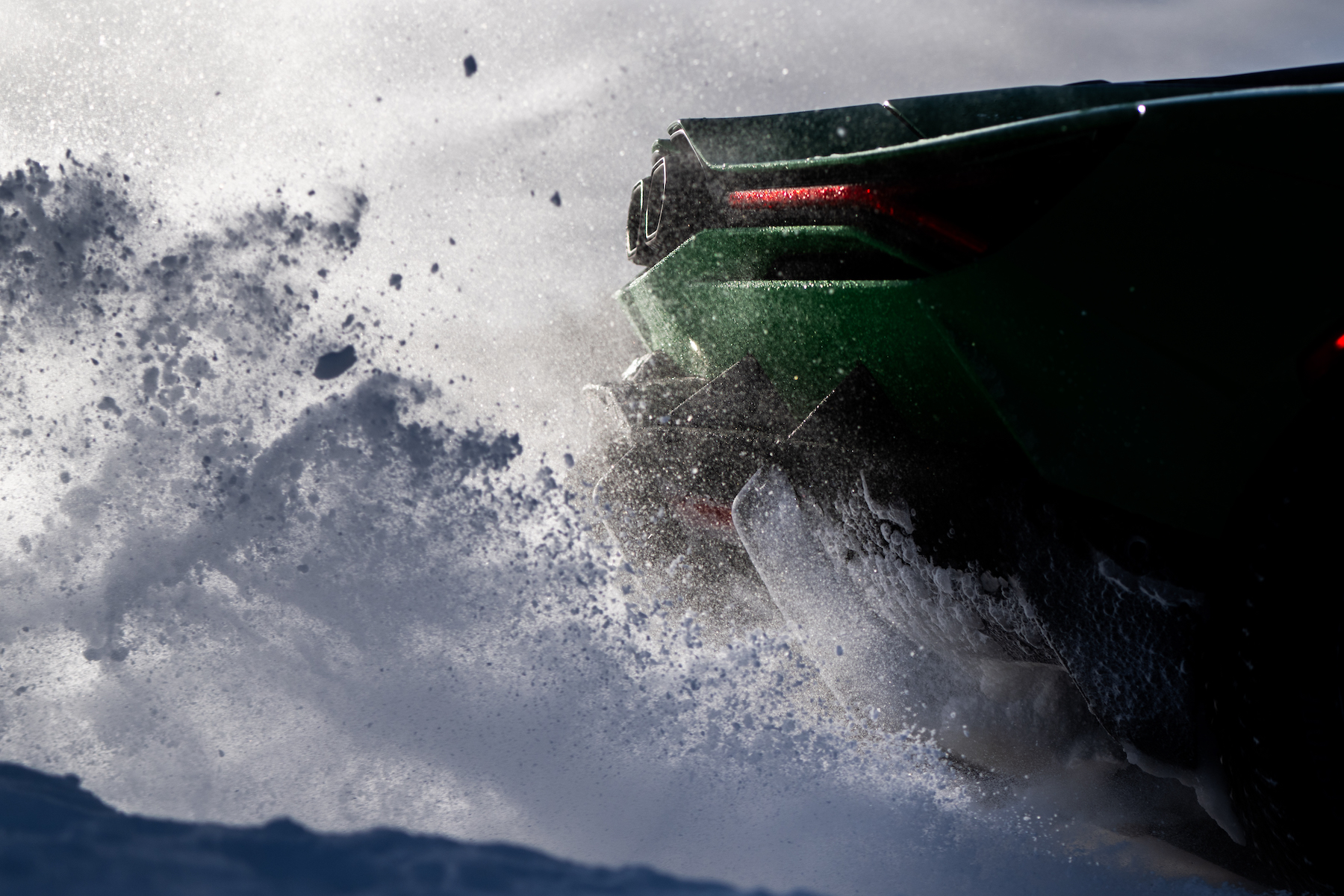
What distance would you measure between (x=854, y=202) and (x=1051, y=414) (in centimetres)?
54

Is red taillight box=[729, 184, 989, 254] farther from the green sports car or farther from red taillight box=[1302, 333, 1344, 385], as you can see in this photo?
red taillight box=[1302, 333, 1344, 385]

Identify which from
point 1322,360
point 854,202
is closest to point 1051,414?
point 1322,360

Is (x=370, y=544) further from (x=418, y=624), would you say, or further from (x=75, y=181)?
(x=75, y=181)

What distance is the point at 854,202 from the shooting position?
152cm

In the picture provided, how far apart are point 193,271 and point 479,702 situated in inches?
67.9

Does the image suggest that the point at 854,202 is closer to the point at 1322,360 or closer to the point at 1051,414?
the point at 1051,414

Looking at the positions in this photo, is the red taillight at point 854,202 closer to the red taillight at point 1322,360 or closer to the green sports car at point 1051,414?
the green sports car at point 1051,414

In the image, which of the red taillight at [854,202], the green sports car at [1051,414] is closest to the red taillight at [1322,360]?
the green sports car at [1051,414]

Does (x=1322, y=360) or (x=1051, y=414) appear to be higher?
(x=1322, y=360)

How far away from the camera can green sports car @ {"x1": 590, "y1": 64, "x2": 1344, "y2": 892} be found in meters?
1.32

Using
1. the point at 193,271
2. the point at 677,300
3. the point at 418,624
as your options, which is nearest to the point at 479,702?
the point at 418,624

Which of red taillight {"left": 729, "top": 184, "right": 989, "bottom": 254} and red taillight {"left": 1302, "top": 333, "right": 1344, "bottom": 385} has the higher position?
red taillight {"left": 729, "top": 184, "right": 989, "bottom": 254}

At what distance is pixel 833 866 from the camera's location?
196 cm

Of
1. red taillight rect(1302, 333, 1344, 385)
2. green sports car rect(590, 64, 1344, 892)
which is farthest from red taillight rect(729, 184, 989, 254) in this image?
red taillight rect(1302, 333, 1344, 385)
